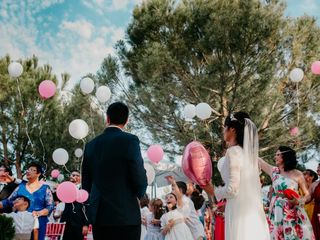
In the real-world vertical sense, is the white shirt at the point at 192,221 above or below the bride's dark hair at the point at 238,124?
below

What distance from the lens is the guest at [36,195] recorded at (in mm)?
4512

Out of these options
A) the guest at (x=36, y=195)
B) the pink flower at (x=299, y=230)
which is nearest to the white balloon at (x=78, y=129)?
the guest at (x=36, y=195)

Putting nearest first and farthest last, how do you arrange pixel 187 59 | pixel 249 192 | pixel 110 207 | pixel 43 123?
1. pixel 110 207
2. pixel 249 192
3. pixel 187 59
4. pixel 43 123

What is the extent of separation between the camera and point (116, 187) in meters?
2.29

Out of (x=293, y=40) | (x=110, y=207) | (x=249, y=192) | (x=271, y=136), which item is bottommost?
(x=110, y=207)

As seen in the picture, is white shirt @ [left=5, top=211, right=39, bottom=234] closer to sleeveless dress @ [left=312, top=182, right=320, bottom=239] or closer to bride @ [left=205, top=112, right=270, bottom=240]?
bride @ [left=205, top=112, right=270, bottom=240]

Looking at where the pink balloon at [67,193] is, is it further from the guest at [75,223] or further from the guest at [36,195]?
the guest at [75,223]

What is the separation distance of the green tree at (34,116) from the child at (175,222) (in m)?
11.5

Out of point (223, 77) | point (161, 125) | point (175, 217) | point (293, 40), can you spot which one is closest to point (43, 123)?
point (161, 125)

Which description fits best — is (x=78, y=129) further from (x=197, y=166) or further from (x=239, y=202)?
Result: (x=239, y=202)

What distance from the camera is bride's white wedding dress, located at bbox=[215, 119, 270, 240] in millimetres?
2670

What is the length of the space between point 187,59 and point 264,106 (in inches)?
117

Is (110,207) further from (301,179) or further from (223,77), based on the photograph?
(223,77)

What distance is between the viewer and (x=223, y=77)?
12594mm
